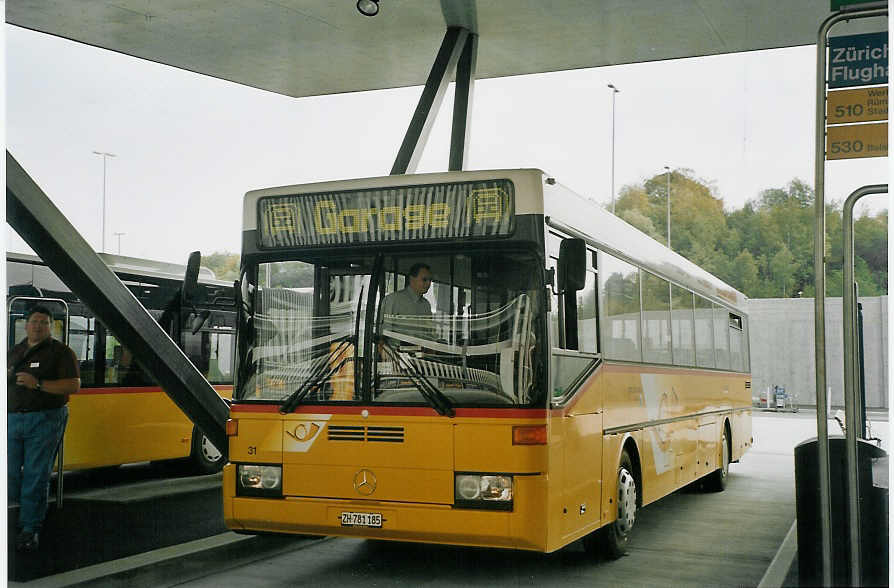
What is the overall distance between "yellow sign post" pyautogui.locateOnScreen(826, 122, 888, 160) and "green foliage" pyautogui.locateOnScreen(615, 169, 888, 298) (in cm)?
39

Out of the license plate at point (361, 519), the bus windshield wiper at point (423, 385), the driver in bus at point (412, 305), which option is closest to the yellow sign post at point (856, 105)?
the driver in bus at point (412, 305)

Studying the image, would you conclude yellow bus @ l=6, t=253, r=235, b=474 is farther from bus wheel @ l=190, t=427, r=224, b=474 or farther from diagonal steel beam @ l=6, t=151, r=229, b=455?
diagonal steel beam @ l=6, t=151, r=229, b=455

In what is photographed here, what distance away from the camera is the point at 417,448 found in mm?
6863

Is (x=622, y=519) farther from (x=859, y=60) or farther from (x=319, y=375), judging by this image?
(x=859, y=60)

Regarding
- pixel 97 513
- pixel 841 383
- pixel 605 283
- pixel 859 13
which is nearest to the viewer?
pixel 859 13

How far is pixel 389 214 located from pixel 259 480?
2.10m

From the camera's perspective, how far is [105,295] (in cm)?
895

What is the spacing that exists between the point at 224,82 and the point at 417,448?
6232 mm

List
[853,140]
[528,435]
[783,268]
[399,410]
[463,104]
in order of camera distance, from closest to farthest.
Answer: [853,140] < [528,435] < [783,268] < [399,410] < [463,104]

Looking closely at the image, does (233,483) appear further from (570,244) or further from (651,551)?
(651,551)

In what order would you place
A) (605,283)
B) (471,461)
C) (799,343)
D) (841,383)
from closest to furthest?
1. (841,383)
2. (471,461)
3. (799,343)
4. (605,283)

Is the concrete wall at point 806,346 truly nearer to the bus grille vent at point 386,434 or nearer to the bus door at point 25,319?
the bus grille vent at point 386,434

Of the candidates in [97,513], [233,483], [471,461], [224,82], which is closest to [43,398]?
[233,483]

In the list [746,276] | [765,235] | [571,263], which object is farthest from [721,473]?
[571,263]
